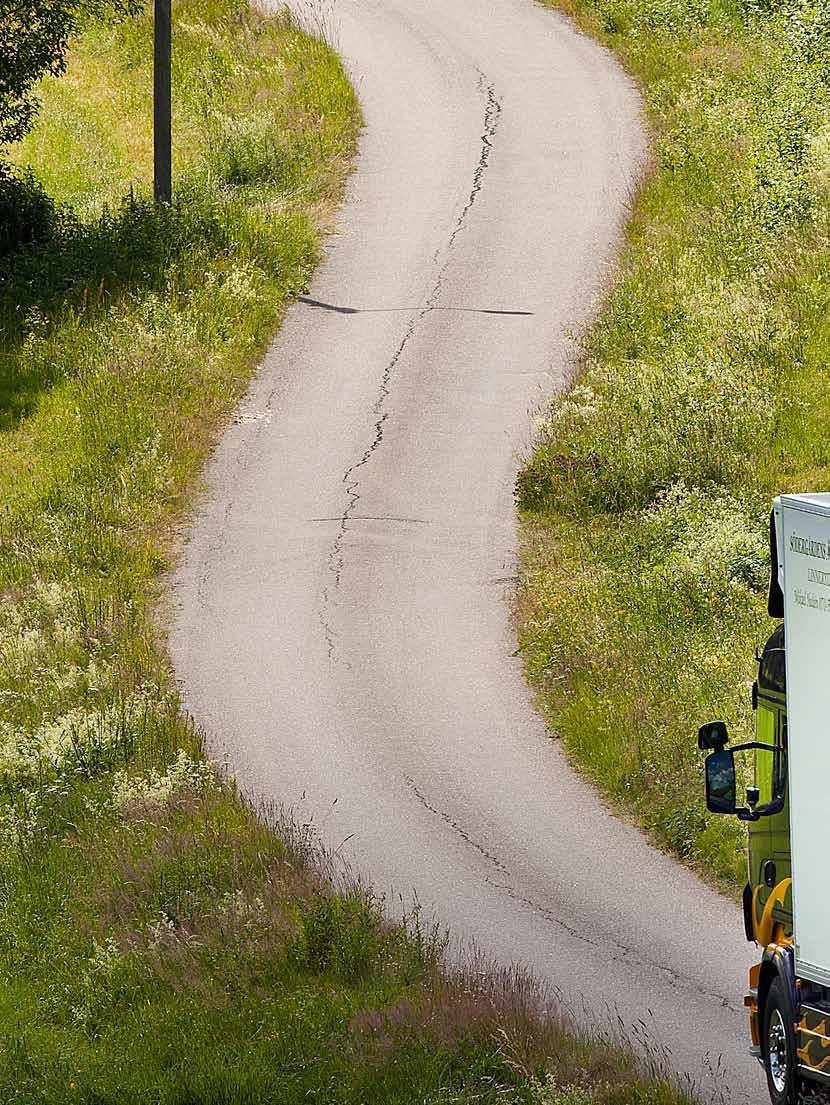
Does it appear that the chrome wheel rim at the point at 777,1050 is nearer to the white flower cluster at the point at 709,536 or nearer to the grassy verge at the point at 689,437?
the grassy verge at the point at 689,437

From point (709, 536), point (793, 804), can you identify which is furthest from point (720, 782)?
point (709, 536)

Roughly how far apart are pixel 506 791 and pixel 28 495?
9386 millimetres

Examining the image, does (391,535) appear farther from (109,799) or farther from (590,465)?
(109,799)

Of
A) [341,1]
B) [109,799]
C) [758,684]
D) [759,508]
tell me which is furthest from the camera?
[341,1]

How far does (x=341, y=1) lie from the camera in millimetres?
41344

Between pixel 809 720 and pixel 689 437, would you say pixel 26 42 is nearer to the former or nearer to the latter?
pixel 689 437

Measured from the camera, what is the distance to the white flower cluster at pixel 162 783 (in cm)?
1481

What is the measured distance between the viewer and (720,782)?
376 inches

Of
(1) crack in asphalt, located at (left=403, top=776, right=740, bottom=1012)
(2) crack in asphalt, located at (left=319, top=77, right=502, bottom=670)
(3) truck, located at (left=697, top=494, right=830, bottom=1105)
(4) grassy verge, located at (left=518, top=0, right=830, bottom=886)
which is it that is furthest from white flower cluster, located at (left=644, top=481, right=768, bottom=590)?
(3) truck, located at (left=697, top=494, right=830, bottom=1105)

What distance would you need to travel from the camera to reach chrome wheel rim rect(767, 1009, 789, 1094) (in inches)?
360

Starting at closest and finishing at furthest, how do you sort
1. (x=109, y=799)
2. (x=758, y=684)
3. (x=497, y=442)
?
1. (x=758, y=684)
2. (x=109, y=799)
3. (x=497, y=442)

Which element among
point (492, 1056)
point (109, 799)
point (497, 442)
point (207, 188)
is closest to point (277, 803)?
point (109, 799)

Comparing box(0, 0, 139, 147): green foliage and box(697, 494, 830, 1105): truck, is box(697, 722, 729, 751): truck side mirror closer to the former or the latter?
box(697, 494, 830, 1105): truck

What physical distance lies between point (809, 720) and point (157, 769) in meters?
8.66
